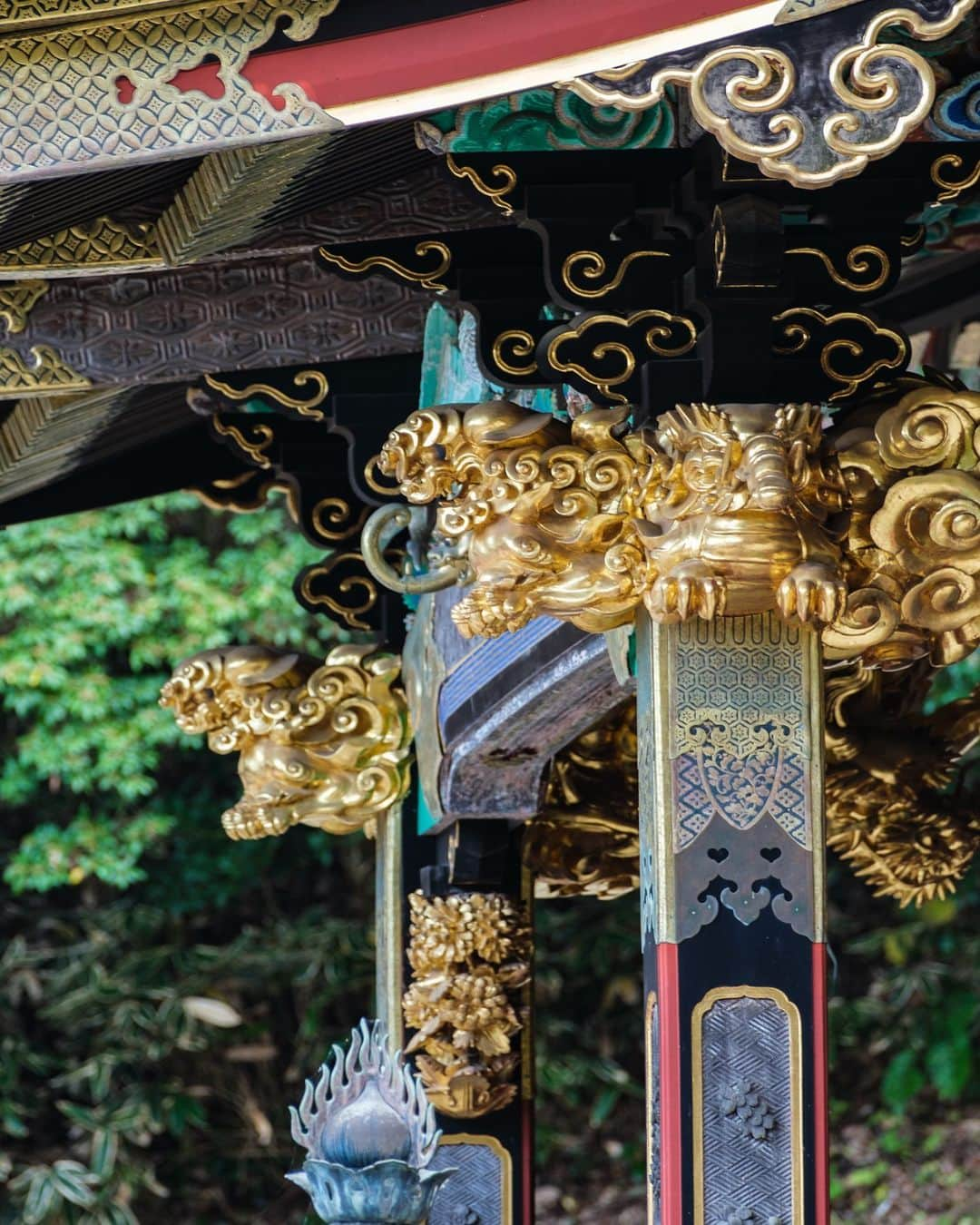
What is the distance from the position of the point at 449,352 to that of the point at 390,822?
1287 mm

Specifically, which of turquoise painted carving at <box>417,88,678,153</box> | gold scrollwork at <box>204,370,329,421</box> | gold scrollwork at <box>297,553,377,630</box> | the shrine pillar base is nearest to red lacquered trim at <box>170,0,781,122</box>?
turquoise painted carving at <box>417,88,678,153</box>

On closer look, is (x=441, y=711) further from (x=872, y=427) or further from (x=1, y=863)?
(x=1, y=863)

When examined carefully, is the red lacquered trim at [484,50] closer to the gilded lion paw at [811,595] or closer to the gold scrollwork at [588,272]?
the gold scrollwork at [588,272]

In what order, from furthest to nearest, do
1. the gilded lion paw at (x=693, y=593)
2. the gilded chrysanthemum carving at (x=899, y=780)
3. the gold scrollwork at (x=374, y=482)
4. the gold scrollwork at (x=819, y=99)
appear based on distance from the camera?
the gilded chrysanthemum carving at (x=899, y=780), the gold scrollwork at (x=374, y=482), the gilded lion paw at (x=693, y=593), the gold scrollwork at (x=819, y=99)

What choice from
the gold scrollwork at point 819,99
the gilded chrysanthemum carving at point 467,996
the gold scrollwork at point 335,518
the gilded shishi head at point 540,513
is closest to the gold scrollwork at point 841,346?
the gilded shishi head at point 540,513

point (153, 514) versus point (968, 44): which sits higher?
point (153, 514)

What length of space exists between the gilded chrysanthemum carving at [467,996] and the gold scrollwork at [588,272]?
206 centimetres

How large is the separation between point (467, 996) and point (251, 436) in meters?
1.34

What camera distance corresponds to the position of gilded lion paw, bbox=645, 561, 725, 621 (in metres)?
3.38

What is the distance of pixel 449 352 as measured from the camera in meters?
4.83

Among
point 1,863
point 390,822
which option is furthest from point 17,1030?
point 390,822

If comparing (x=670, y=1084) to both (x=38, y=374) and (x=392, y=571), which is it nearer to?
(x=392, y=571)

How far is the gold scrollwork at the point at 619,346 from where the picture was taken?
3.57 meters

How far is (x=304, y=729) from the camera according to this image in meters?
5.59
